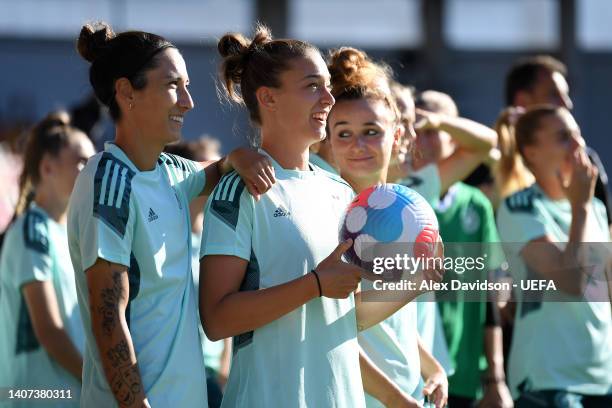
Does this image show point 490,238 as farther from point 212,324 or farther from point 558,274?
point 212,324

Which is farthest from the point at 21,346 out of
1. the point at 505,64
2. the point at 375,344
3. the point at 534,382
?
the point at 505,64

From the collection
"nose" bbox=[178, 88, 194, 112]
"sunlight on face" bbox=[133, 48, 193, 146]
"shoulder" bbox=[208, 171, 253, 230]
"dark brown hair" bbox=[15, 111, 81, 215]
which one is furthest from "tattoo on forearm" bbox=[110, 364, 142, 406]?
"dark brown hair" bbox=[15, 111, 81, 215]

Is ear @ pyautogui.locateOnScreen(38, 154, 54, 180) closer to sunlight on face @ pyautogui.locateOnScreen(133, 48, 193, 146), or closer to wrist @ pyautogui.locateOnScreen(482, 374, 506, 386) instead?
sunlight on face @ pyautogui.locateOnScreen(133, 48, 193, 146)

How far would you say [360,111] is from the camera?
13.5 ft

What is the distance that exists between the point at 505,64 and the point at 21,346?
39.6 feet

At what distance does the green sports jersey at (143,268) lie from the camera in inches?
129

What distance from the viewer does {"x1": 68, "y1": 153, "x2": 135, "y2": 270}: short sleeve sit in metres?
3.26

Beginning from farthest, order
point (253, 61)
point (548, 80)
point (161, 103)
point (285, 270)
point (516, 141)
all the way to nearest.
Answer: point (548, 80)
point (516, 141)
point (253, 61)
point (161, 103)
point (285, 270)

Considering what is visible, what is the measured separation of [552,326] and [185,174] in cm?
228

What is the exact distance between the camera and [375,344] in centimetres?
394

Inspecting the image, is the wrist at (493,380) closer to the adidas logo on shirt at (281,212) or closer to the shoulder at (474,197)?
the shoulder at (474,197)

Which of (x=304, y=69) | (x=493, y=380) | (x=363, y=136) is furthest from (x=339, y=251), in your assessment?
(x=493, y=380)

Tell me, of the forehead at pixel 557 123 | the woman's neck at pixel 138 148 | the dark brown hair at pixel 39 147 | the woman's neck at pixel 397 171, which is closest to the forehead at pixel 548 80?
the forehead at pixel 557 123

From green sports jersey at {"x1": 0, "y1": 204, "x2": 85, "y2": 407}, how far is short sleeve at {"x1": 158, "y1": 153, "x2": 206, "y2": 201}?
1.50m
